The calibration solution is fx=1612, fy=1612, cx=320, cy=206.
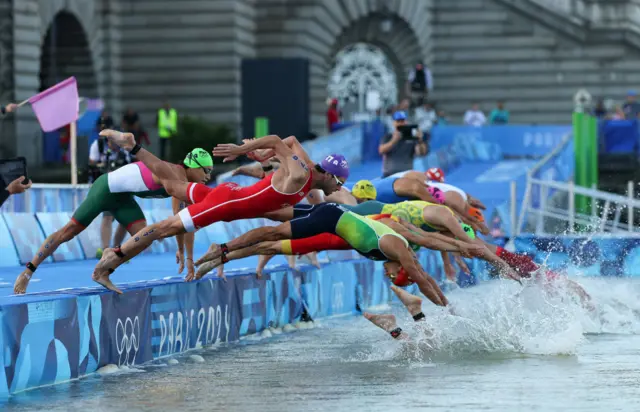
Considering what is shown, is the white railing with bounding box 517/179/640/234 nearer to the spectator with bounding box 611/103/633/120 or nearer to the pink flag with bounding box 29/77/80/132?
the pink flag with bounding box 29/77/80/132

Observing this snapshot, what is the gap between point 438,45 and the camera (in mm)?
59750

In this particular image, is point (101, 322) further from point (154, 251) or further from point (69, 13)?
point (69, 13)

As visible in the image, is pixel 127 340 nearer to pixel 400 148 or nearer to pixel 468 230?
pixel 468 230

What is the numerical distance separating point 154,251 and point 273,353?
7.78 metres

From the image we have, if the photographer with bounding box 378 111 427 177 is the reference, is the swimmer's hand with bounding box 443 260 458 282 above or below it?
below

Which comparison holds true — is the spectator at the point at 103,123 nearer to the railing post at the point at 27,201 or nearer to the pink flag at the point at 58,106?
the pink flag at the point at 58,106

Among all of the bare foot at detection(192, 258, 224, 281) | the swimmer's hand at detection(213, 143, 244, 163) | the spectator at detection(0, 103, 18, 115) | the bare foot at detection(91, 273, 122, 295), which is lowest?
the bare foot at detection(192, 258, 224, 281)

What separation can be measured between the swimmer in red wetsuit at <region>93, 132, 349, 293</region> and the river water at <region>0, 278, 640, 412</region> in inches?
46.1

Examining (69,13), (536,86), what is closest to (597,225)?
(69,13)

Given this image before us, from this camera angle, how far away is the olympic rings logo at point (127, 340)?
14289mm

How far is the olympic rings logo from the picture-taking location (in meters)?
14.3

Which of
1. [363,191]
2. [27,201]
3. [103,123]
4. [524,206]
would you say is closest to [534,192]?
[524,206]

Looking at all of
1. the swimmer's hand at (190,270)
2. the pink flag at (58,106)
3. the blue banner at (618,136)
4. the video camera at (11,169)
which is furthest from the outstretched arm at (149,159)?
the blue banner at (618,136)

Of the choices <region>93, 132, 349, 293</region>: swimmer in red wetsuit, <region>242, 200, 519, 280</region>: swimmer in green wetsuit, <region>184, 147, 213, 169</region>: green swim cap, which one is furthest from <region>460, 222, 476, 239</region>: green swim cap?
<region>184, 147, 213, 169</region>: green swim cap
